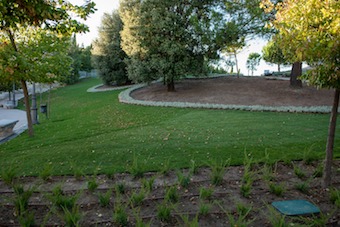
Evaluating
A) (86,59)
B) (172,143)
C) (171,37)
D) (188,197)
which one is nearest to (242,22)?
(171,37)

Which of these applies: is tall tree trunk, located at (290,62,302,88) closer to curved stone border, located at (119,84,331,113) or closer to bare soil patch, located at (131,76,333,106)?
bare soil patch, located at (131,76,333,106)

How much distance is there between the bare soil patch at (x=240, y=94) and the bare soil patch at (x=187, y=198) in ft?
25.8

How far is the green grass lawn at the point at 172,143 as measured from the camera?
5680mm

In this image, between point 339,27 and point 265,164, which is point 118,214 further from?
point 339,27

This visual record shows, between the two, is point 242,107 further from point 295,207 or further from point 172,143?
point 295,207

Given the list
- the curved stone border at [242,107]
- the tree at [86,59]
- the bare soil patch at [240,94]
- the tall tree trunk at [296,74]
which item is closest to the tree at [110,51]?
the bare soil patch at [240,94]

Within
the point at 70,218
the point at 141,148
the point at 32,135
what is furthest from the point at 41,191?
the point at 32,135

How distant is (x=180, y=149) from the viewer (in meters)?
6.36

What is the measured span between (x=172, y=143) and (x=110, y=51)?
59.7 ft

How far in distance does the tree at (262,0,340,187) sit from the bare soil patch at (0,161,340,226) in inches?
65.3

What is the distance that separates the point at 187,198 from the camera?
13.7 ft

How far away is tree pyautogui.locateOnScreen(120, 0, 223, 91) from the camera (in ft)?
48.6

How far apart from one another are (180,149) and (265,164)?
6.62 feet

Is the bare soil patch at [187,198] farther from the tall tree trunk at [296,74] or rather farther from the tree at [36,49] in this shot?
the tall tree trunk at [296,74]
